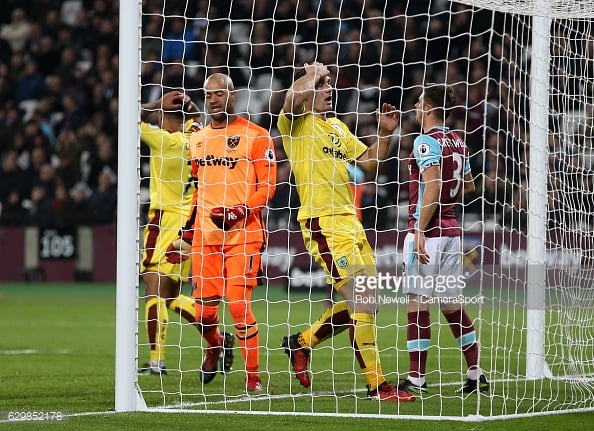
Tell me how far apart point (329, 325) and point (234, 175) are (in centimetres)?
125

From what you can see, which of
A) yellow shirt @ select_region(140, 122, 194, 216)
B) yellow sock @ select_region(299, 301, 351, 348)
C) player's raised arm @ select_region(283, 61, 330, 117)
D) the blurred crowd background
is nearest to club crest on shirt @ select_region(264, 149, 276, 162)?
player's raised arm @ select_region(283, 61, 330, 117)

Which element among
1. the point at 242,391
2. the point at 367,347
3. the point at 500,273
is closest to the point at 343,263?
the point at 367,347

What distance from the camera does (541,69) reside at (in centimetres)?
855

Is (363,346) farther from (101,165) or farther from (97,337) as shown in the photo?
(101,165)

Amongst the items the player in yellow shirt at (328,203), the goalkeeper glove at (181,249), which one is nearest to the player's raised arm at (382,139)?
the player in yellow shirt at (328,203)

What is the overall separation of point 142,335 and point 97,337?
1.96 m

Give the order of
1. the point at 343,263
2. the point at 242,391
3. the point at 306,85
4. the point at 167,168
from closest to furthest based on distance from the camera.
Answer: the point at 306,85, the point at 343,263, the point at 242,391, the point at 167,168

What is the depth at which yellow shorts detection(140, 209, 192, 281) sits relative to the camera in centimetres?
942

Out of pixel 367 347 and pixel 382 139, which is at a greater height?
pixel 382 139

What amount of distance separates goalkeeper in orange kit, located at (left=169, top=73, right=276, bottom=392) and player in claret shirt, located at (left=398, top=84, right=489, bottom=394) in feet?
3.46

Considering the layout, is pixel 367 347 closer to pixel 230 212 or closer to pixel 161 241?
pixel 230 212

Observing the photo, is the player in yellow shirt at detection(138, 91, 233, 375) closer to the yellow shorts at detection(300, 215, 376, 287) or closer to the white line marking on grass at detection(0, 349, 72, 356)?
the white line marking on grass at detection(0, 349, 72, 356)

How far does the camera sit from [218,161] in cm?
818

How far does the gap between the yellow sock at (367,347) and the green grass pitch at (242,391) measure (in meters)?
0.16
